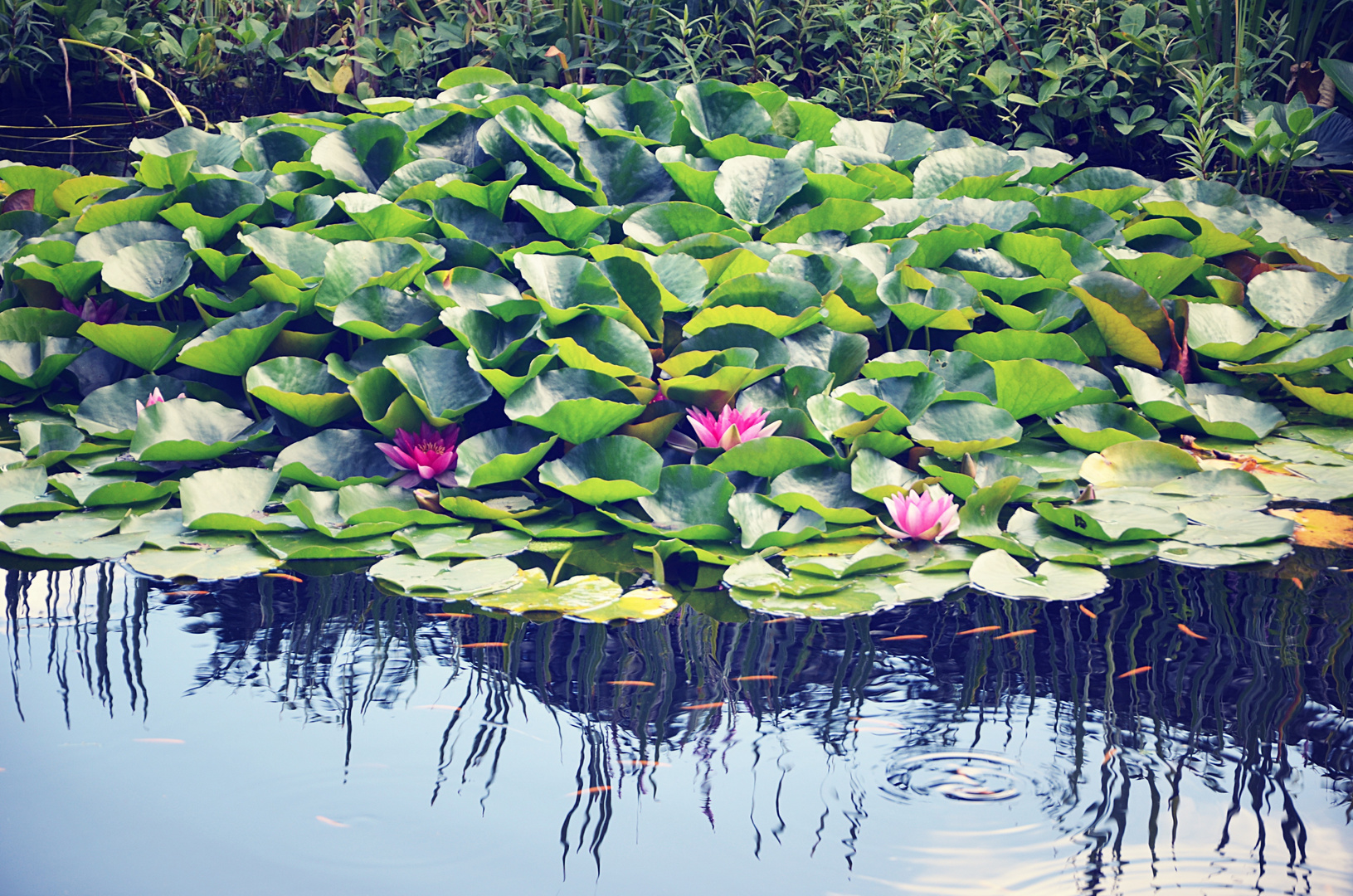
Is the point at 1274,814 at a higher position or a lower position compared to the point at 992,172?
lower

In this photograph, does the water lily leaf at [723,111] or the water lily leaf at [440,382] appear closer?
the water lily leaf at [440,382]

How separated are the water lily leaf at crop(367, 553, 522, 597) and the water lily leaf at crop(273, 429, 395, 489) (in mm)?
272

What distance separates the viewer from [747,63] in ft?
12.9

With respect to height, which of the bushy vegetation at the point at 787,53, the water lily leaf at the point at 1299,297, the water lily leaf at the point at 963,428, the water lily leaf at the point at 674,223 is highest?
the bushy vegetation at the point at 787,53

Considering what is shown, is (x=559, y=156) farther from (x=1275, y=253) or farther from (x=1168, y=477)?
(x=1275, y=253)

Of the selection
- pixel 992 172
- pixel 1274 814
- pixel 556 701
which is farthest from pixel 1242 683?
pixel 992 172

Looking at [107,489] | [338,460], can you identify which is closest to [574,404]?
[338,460]

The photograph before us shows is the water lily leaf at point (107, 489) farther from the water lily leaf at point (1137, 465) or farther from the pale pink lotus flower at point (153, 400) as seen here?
the water lily leaf at point (1137, 465)

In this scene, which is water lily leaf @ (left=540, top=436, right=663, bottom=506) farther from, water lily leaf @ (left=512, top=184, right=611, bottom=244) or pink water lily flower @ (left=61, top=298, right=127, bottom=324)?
pink water lily flower @ (left=61, top=298, right=127, bottom=324)

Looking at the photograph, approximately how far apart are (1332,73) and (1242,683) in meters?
2.56

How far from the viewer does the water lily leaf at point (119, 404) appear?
206cm

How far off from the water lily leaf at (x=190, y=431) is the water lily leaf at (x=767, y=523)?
93 cm

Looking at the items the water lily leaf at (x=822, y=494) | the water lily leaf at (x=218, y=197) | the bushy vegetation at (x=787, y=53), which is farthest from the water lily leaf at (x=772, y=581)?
the bushy vegetation at (x=787, y=53)

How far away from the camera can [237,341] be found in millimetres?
2014
